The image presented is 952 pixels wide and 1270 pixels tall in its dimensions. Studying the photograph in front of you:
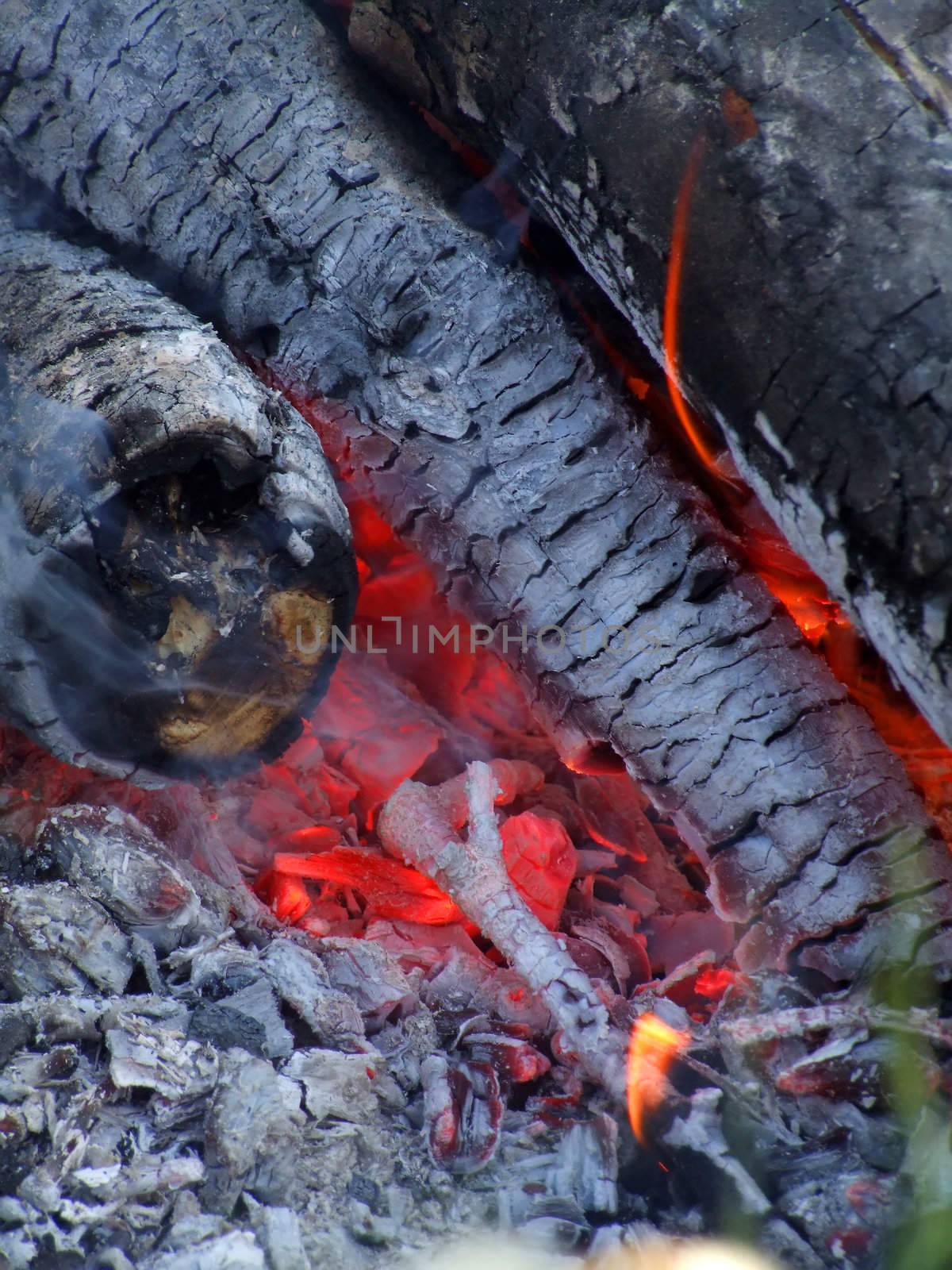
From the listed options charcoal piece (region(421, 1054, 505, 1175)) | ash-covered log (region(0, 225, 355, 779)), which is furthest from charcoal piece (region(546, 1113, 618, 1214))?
→ ash-covered log (region(0, 225, 355, 779))

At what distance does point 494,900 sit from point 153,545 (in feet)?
3.06

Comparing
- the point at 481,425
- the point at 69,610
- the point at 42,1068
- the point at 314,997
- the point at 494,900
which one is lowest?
the point at 494,900

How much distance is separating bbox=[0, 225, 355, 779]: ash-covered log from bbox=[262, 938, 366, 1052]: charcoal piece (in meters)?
0.39

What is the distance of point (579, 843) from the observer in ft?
7.52

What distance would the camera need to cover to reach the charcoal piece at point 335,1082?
4.92ft

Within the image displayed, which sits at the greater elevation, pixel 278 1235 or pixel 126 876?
pixel 126 876

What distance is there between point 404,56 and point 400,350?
23.7 inches

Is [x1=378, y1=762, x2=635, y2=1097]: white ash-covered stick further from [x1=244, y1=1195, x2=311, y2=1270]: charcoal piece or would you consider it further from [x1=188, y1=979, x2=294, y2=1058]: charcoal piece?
[x1=244, y1=1195, x2=311, y2=1270]: charcoal piece

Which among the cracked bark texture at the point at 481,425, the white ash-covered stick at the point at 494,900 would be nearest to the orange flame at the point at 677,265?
the cracked bark texture at the point at 481,425

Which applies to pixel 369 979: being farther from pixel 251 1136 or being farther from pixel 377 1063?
pixel 251 1136

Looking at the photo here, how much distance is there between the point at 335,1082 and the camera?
154cm

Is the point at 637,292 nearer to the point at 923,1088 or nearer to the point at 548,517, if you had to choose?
the point at 548,517

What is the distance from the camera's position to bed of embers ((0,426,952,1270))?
53.5 inches

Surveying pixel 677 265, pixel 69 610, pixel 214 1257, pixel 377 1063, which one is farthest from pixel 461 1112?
pixel 677 265
